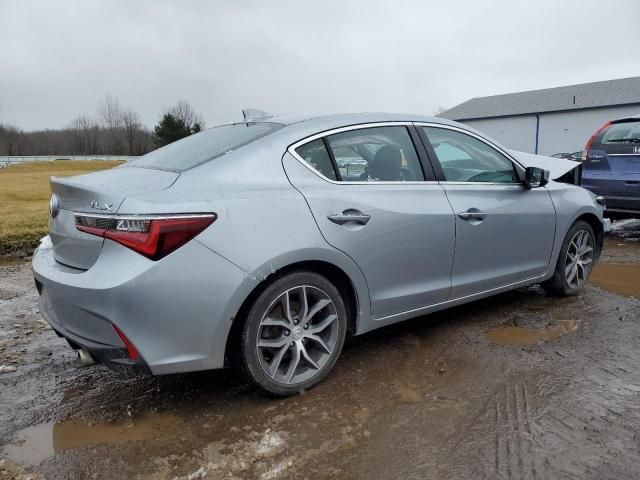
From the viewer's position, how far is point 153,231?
2.31 metres

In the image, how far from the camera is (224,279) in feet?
7.94

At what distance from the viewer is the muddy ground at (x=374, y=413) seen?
224 cm

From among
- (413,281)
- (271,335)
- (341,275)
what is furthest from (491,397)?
(271,335)

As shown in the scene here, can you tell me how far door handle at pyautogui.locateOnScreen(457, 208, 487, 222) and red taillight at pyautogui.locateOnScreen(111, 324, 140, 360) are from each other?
2135 millimetres

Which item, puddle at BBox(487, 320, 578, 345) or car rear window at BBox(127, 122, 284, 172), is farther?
puddle at BBox(487, 320, 578, 345)

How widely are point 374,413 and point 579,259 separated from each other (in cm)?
283

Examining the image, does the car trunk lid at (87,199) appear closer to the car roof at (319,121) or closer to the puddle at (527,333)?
the car roof at (319,121)

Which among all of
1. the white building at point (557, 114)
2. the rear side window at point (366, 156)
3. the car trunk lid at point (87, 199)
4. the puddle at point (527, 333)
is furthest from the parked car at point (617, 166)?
the white building at point (557, 114)

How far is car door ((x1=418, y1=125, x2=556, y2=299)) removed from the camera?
3441 millimetres

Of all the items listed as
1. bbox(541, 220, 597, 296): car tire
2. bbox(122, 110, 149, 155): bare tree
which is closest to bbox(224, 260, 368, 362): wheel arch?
bbox(541, 220, 597, 296): car tire

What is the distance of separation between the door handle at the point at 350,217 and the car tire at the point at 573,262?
2235mm

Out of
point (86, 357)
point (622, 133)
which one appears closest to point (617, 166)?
point (622, 133)

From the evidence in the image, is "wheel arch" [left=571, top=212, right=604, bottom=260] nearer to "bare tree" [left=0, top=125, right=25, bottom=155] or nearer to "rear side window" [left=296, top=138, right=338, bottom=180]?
"rear side window" [left=296, top=138, right=338, bottom=180]

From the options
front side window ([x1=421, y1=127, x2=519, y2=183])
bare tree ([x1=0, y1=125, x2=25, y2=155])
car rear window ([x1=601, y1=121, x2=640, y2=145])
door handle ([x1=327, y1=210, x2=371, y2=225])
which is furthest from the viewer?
bare tree ([x1=0, y1=125, x2=25, y2=155])
